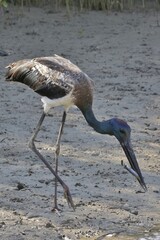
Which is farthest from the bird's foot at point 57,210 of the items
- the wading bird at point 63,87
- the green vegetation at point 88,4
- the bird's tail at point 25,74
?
the green vegetation at point 88,4

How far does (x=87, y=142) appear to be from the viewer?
23.1ft

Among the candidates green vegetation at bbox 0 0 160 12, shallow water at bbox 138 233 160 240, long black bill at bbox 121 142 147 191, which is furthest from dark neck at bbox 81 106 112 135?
green vegetation at bbox 0 0 160 12

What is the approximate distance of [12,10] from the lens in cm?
1282

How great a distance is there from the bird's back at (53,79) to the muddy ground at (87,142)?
0.78 meters

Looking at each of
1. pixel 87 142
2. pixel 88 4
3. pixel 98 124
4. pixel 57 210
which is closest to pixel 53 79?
pixel 98 124

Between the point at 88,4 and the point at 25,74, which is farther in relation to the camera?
the point at 88,4

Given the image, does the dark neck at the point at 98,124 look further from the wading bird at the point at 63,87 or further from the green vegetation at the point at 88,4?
the green vegetation at the point at 88,4

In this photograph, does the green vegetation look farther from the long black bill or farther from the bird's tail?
the long black bill

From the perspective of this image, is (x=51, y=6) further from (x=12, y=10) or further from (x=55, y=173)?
(x=55, y=173)

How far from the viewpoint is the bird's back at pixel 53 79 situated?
5578mm

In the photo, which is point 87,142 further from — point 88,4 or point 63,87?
point 88,4

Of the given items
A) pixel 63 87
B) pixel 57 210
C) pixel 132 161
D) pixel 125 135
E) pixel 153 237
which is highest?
pixel 63 87

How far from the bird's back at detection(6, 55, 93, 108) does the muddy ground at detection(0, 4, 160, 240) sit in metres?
0.78

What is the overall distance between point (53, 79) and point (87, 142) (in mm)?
1568
